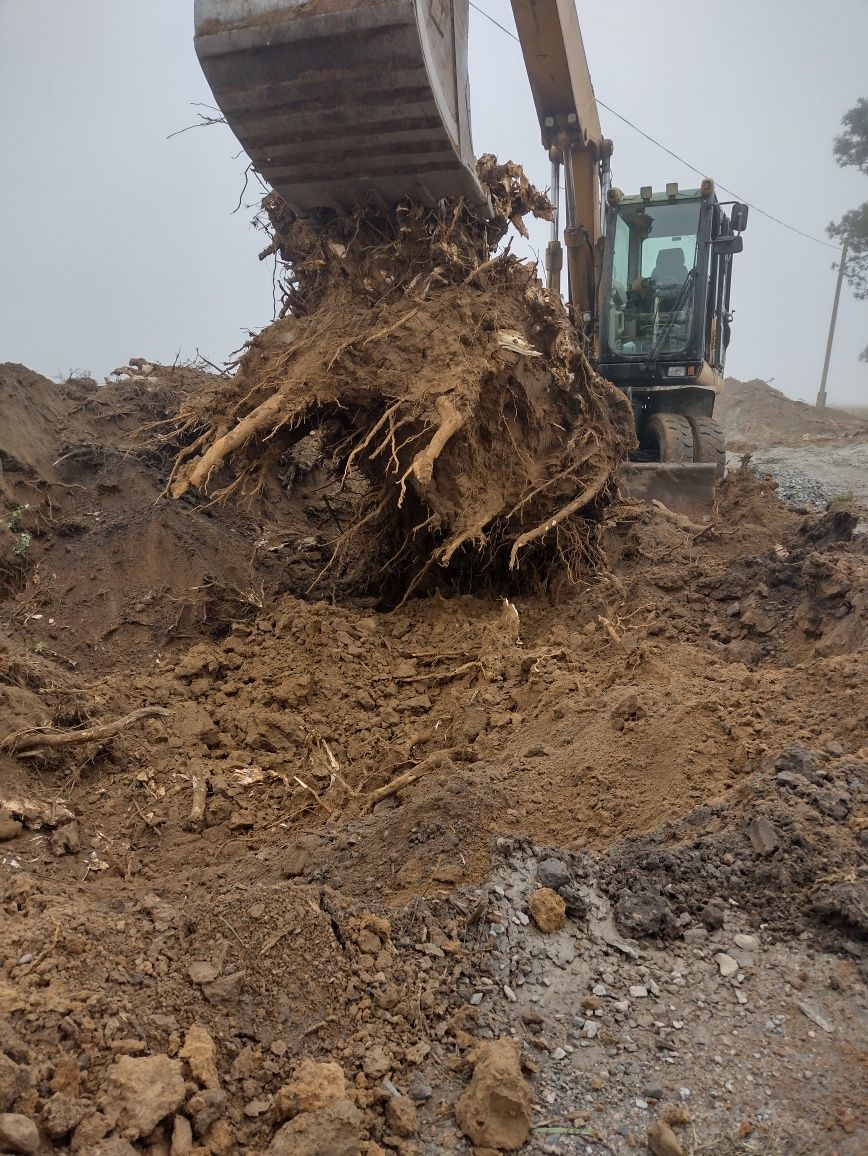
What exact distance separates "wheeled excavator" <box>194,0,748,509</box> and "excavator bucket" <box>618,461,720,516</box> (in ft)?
0.05

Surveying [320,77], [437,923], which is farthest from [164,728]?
[320,77]

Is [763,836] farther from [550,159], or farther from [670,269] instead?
[670,269]

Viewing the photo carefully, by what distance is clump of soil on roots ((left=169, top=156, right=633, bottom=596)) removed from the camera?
4.93m

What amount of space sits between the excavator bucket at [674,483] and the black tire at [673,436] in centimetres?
54

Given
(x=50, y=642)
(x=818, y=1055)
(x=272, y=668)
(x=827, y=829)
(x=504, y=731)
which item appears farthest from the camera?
(x=50, y=642)

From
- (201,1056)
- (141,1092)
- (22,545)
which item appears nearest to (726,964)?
(201,1056)

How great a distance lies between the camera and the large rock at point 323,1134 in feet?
5.69

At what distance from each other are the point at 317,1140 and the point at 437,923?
709 millimetres

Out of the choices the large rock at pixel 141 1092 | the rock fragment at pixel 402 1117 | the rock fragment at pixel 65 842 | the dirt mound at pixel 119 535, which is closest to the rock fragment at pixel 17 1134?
the large rock at pixel 141 1092

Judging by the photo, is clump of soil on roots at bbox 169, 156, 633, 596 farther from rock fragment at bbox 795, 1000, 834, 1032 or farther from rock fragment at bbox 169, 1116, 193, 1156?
rock fragment at bbox 169, 1116, 193, 1156

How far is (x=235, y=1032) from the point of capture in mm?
2020

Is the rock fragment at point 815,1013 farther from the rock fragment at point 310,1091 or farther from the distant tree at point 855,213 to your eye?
the distant tree at point 855,213

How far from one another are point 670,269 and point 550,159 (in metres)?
1.86

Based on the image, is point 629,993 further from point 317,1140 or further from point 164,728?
point 164,728
